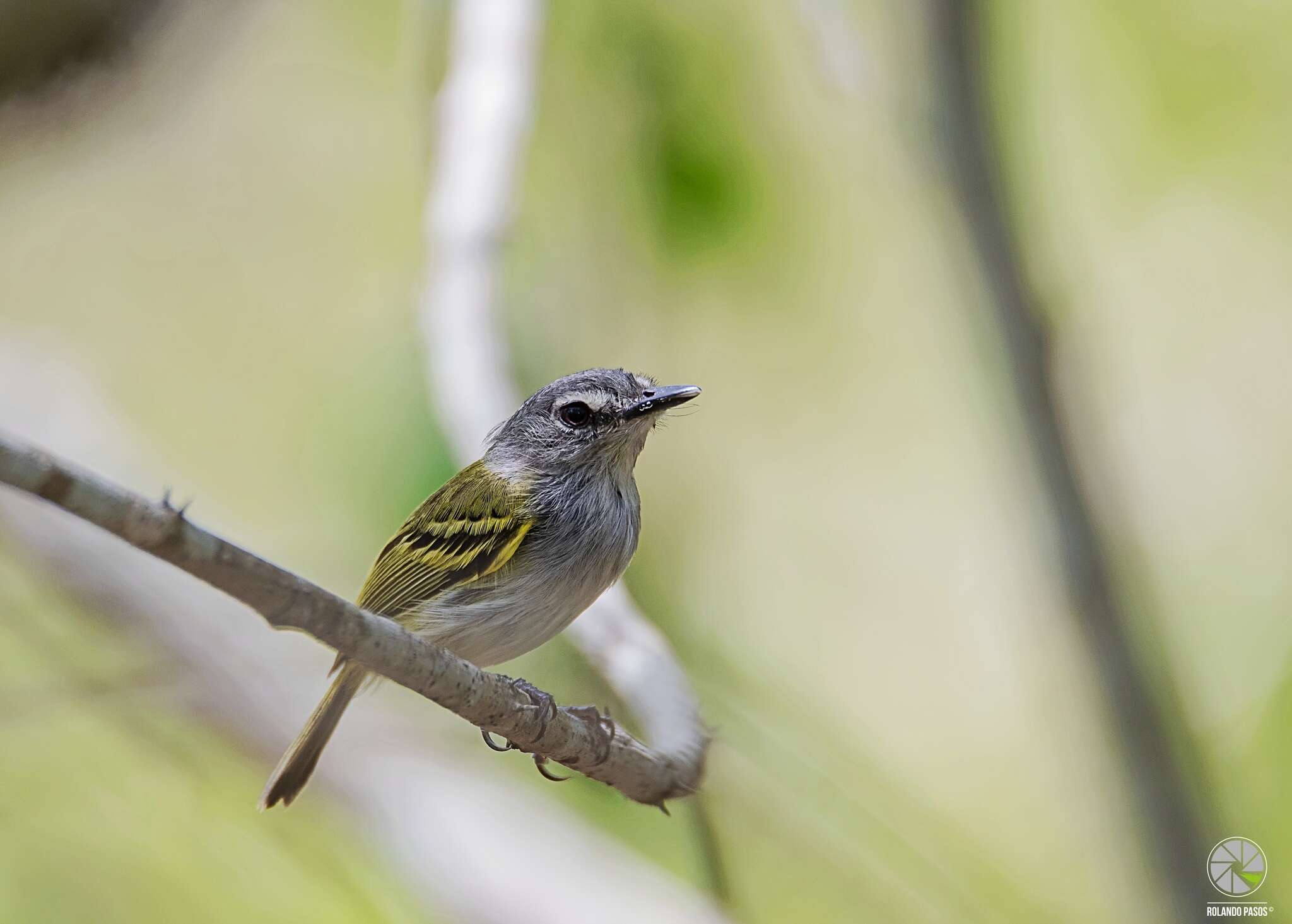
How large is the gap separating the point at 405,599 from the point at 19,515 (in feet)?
8.41

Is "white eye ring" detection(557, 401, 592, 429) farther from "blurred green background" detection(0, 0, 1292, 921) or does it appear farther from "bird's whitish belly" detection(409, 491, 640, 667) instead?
"blurred green background" detection(0, 0, 1292, 921)

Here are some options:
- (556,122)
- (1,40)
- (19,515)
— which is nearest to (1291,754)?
(556,122)

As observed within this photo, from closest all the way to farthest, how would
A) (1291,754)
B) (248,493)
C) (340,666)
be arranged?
(340,666), (1291,754), (248,493)

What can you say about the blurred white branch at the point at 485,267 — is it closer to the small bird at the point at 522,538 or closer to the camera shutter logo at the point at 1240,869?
the small bird at the point at 522,538

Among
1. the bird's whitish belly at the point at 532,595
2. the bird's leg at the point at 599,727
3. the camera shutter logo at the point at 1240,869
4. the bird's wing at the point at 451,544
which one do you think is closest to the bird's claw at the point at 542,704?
the bird's leg at the point at 599,727

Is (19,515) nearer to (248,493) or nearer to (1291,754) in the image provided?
(248,493)

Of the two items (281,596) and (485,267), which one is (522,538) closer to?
(485,267)

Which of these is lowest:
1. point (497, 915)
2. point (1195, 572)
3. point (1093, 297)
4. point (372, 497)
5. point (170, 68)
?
point (1195, 572)

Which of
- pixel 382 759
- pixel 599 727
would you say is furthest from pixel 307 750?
pixel 599 727

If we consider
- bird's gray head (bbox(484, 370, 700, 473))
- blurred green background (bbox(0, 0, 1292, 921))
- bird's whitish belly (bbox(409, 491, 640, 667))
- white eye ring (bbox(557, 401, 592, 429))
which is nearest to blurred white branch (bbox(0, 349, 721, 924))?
blurred green background (bbox(0, 0, 1292, 921))

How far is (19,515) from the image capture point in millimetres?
4789

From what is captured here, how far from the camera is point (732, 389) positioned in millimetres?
6289

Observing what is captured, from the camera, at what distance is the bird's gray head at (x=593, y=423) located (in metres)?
3.31

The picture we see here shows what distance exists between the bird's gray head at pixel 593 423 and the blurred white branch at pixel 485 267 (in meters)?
0.39
